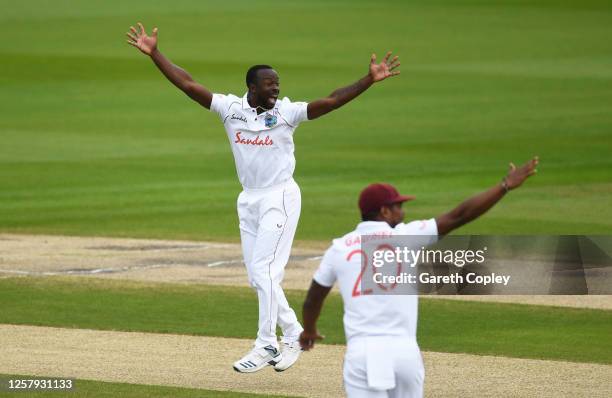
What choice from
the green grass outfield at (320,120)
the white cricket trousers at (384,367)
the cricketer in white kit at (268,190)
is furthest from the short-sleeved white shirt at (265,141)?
the green grass outfield at (320,120)

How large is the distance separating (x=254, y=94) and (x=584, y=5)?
2099 inches

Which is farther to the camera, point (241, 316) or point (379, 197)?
point (241, 316)

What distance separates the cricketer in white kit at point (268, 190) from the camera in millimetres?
12344

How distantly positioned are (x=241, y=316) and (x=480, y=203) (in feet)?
24.1

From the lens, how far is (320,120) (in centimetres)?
3769

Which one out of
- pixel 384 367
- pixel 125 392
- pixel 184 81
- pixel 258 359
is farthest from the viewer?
pixel 184 81

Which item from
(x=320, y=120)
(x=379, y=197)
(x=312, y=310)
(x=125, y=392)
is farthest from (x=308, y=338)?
(x=320, y=120)

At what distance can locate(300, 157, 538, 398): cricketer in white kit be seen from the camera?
27.6 ft

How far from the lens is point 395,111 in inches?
1533

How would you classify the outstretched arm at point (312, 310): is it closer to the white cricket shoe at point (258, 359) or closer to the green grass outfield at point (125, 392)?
the green grass outfield at point (125, 392)

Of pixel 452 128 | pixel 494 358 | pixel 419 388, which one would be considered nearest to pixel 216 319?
pixel 494 358

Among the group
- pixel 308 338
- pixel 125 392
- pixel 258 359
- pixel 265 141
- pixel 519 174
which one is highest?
pixel 265 141

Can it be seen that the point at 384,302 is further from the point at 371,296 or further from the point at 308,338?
the point at 308,338

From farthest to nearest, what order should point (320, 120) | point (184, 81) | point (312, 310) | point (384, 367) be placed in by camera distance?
point (320, 120), point (184, 81), point (312, 310), point (384, 367)
